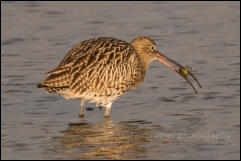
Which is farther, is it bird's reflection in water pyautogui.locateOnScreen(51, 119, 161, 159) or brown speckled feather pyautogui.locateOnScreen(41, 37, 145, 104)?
brown speckled feather pyautogui.locateOnScreen(41, 37, 145, 104)

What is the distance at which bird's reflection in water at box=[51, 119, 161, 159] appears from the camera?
12.8m

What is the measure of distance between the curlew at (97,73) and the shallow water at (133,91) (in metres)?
0.49

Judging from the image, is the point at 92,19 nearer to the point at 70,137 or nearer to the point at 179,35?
the point at 179,35

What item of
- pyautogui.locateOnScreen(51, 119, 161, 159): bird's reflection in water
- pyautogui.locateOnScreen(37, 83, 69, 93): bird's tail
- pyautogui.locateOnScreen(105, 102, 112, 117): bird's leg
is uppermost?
pyautogui.locateOnScreen(37, 83, 69, 93): bird's tail

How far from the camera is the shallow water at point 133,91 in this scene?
43.5ft

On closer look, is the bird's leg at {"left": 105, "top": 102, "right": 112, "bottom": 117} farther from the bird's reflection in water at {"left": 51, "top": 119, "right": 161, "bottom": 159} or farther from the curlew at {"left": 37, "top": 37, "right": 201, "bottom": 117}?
the bird's reflection in water at {"left": 51, "top": 119, "right": 161, "bottom": 159}

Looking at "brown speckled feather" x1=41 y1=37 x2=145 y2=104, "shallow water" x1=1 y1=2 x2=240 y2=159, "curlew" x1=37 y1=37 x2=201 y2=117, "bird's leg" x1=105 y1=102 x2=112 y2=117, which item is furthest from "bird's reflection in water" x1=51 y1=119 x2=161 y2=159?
"brown speckled feather" x1=41 y1=37 x2=145 y2=104

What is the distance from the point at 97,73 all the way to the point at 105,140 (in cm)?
187

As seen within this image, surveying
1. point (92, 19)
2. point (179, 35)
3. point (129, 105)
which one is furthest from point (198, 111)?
point (92, 19)

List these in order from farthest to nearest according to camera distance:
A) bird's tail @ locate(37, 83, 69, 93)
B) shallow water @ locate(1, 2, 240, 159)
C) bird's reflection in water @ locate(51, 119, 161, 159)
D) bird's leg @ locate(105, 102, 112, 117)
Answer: bird's leg @ locate(105, 102, 112, 117) < bird's tail @ locate(37, 83, 69, 93) < shallow water @ locate(1, 2, 240, 159) < bird's reflection in water @ locate(51, 119, 161, 159)

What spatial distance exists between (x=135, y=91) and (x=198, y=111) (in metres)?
2.19

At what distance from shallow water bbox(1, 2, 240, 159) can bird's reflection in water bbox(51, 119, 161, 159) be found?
0.06 feet

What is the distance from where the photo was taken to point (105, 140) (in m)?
13.7

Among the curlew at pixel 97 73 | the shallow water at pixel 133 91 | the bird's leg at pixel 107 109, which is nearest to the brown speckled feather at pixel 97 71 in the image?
the curlew at pixel 97 73
